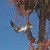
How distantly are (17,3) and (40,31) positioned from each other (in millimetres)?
1644

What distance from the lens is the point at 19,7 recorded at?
75.3 meters

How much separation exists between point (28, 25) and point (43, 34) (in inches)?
31.3

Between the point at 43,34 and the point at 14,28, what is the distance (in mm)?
1394

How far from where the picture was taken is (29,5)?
75188mm

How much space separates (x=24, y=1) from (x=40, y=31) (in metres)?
1.54

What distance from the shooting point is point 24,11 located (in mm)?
75188

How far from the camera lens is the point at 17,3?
7519cm

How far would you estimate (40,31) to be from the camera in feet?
247

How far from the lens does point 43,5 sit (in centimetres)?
7519

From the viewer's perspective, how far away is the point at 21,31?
75.2 meters

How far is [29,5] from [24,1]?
0.29 m

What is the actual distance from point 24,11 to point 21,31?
36.1 inches

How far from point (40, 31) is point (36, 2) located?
134 centimetres

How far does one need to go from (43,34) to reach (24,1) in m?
1.73
